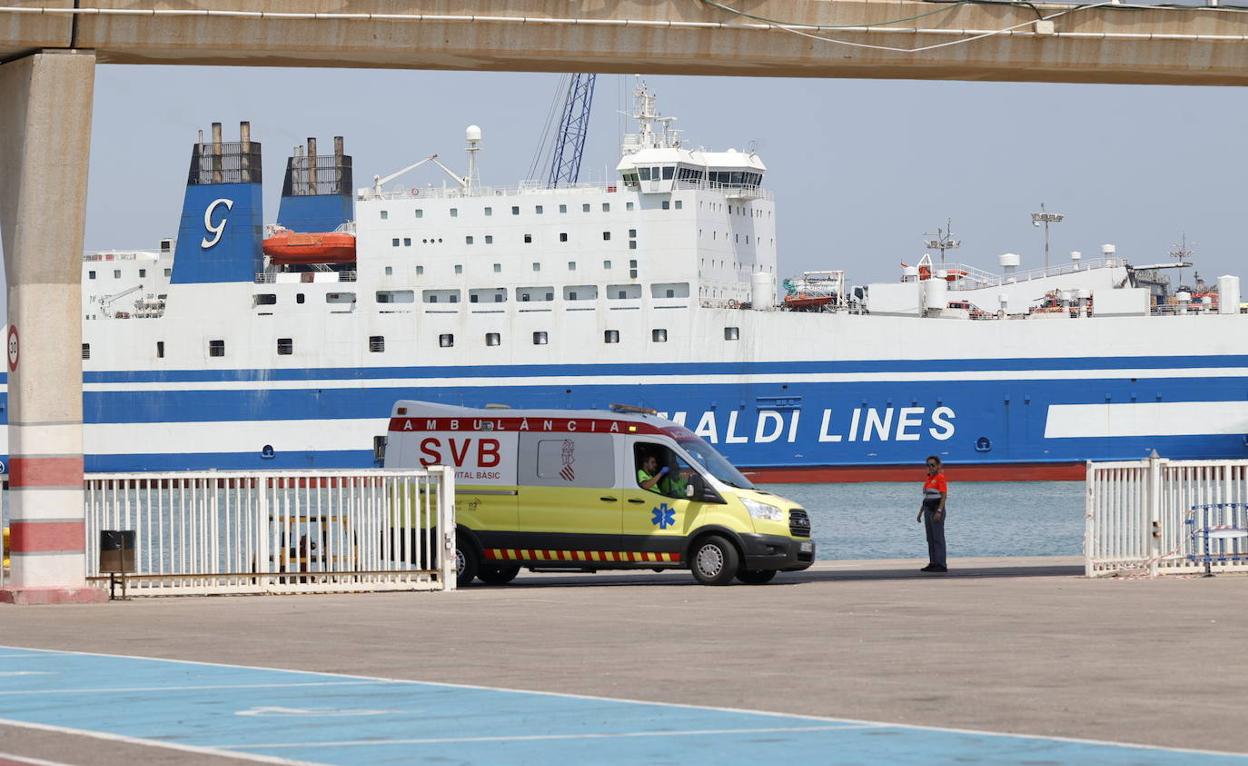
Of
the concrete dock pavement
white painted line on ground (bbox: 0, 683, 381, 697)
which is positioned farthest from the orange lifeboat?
white painted line on ground (bbox: 0, 683, 381, 697)

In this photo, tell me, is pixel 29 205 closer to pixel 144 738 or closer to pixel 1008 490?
pixel 144 738

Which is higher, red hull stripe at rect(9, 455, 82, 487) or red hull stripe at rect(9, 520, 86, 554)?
red hull stripe at rect(9, 455, 82, 487)

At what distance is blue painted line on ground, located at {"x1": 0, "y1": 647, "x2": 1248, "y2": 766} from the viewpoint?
16.1 ft

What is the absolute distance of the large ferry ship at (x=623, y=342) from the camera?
4916cm

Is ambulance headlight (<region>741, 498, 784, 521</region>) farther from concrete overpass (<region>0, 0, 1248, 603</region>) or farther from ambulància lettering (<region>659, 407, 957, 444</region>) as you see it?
ambulància lettering (<region>659, 407, 957, 444</region>)

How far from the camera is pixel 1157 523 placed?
14227 mm

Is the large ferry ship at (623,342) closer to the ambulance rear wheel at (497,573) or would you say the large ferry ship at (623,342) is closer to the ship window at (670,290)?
the ship window at (670,290)

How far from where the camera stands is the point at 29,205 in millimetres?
12609

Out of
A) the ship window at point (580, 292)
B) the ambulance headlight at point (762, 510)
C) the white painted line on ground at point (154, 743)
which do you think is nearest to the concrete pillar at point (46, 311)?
the ambulance headlight at point (762, 510)

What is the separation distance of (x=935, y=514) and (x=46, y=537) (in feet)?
24.3

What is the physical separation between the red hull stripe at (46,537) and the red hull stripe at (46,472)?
0.28m

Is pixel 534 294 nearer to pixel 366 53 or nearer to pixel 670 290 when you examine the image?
pixel 670 290

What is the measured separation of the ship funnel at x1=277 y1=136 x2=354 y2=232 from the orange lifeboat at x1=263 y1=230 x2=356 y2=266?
5.91ft

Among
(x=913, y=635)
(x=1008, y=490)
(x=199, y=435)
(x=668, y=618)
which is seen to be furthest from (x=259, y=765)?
(x=199, y=435)
